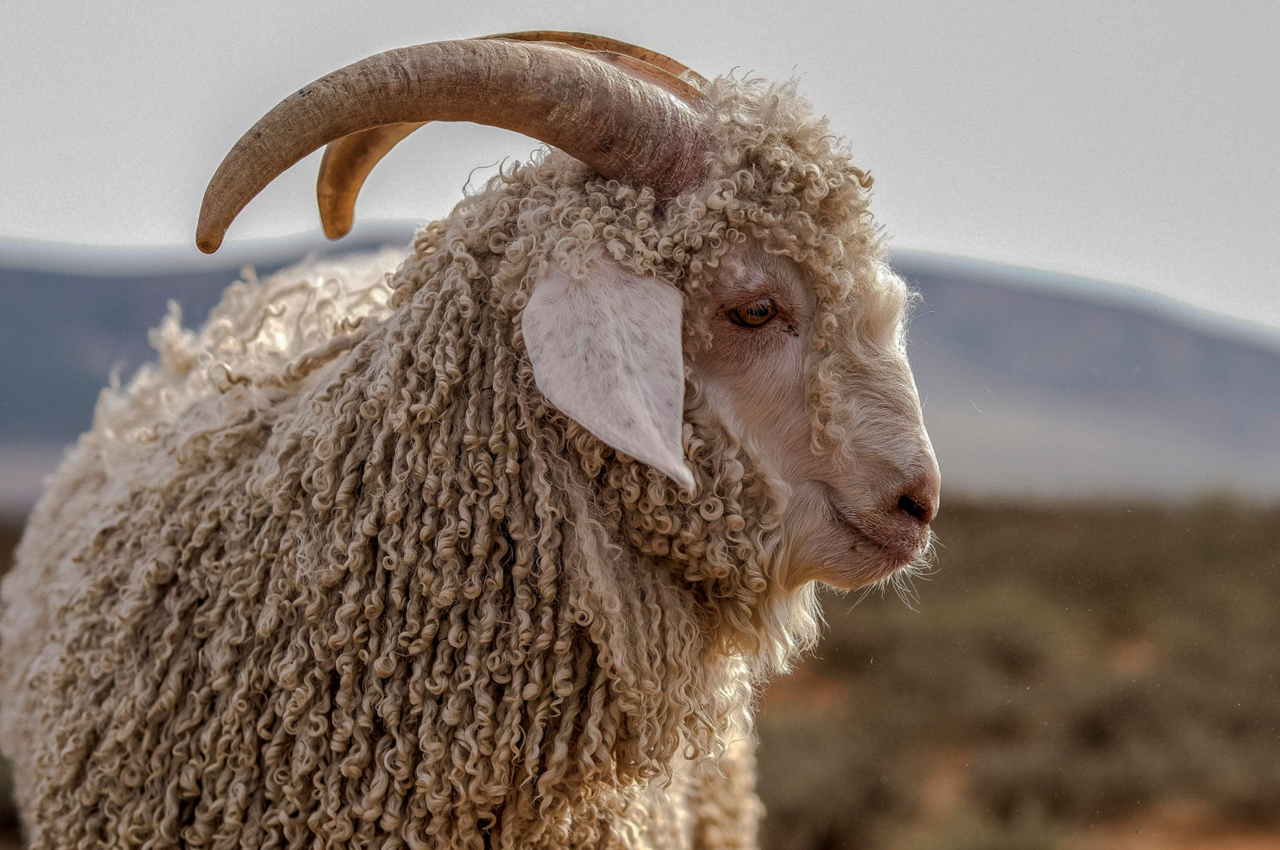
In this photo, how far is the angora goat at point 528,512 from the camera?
1.84 meters

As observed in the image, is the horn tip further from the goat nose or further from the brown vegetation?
the brown vegetation

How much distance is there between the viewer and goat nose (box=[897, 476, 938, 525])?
1928 millimetres

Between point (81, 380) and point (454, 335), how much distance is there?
1459 centimetres

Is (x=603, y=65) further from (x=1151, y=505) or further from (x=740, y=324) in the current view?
(x=1151, y=505)

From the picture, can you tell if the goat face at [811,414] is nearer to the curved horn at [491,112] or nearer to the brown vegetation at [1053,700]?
the curved horn at [491,112]

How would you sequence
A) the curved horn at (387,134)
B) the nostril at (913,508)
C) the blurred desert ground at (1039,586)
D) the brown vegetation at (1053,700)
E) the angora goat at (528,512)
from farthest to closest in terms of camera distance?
the blurred desert ground at (1039,586)
the brown vegetation at (1053,700)
the curved horn at (387,134)
the nostril at (913,508)
the angora goat at (528,512)

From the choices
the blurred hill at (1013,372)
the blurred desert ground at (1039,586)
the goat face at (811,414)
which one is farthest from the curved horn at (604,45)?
the blurred hill at (1013,372)

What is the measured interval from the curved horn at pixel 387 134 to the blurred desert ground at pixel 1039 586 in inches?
35.0

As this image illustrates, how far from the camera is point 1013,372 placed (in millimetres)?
14945

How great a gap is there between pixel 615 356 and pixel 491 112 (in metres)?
0.54

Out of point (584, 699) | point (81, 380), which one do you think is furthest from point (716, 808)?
point (81, 380)

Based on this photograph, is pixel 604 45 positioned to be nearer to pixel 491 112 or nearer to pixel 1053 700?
pixel 491 112

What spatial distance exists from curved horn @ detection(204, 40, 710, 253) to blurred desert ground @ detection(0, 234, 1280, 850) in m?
0.94

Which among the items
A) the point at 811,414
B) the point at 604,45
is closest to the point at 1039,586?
the point at 811,414
